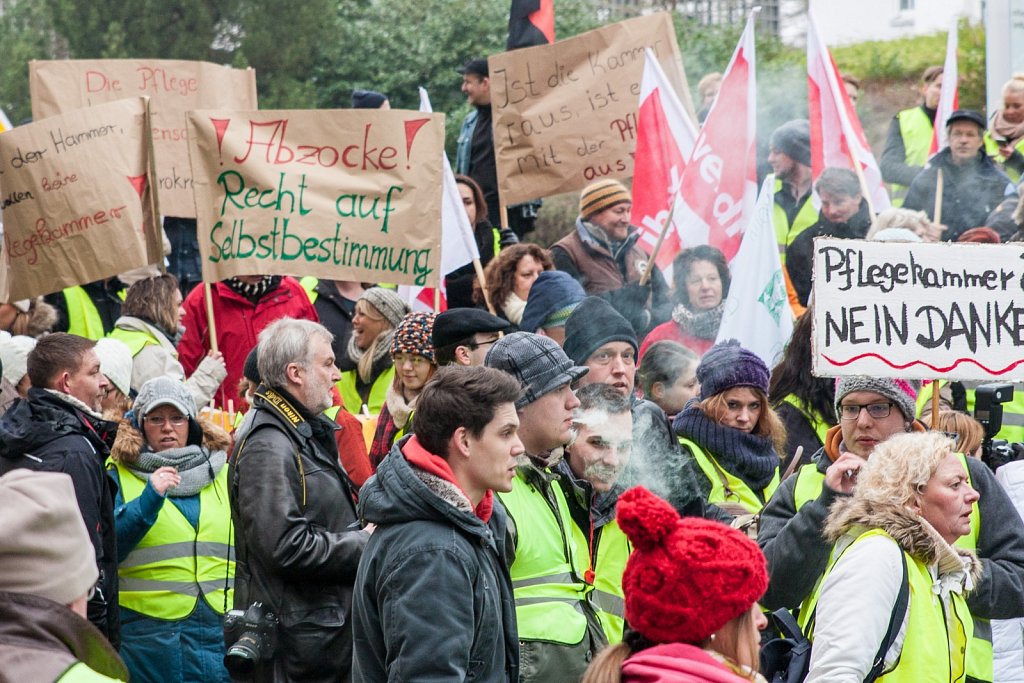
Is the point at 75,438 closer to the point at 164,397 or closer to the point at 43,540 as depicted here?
the point at 164,397

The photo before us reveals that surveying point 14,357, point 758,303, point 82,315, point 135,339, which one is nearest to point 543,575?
point 758,303

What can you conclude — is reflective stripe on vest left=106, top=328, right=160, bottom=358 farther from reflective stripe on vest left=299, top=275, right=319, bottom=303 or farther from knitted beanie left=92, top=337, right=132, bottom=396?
reflective stripe on vest left=299, top=275, right=319, bottom=303

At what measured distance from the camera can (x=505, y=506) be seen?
455 cm

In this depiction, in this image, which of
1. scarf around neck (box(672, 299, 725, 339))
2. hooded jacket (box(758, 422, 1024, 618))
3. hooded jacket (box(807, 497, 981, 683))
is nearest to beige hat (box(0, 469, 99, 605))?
hooded jacket (box(807, 497, 981, 683))

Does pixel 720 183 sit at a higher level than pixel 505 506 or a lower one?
higher

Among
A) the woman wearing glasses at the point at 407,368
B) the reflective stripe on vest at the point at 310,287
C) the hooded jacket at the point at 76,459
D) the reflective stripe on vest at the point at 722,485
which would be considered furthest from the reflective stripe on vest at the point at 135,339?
the reflective stripe on vest at the point at 722,485

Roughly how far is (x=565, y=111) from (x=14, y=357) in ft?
12.7

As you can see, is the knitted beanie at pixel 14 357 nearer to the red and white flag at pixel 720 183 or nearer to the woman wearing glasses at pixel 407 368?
the woman wearing glasses at pixel 407 368

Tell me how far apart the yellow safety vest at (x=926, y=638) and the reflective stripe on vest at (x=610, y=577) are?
758mm

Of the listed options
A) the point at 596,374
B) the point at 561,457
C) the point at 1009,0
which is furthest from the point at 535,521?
the point at 1009,0

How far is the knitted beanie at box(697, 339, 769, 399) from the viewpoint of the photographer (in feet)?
19.9

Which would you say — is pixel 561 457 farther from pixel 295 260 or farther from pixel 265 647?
pixel 295 260

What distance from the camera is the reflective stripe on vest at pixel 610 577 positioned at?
16.2 ft

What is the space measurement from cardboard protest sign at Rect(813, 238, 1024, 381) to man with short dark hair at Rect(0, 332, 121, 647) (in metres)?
2.82
